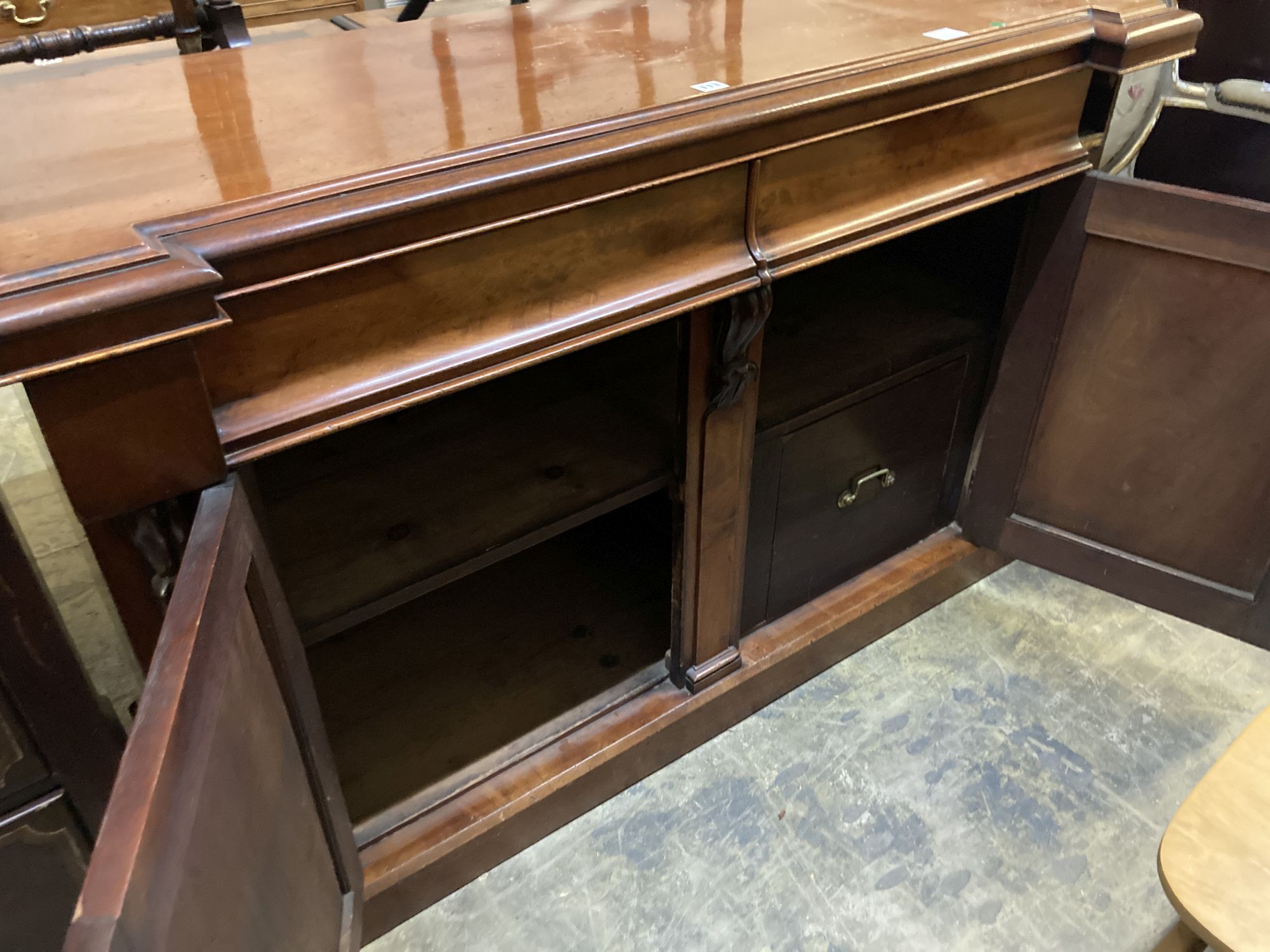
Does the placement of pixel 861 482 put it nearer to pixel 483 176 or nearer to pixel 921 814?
pixel 921 814

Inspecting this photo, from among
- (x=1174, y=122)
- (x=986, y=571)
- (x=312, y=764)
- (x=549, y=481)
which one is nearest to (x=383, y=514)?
(x=549, y=481)

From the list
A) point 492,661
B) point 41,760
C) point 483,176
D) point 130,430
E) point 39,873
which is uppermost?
point 483,176

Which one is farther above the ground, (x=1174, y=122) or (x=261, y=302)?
(x=261, y=302)

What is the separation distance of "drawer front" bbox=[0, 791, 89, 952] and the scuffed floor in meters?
0.38

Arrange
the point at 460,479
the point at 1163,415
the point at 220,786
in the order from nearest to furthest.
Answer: the point at 220,786 → the point at 460,479 → the point at 1163,415

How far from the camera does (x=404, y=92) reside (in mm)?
874

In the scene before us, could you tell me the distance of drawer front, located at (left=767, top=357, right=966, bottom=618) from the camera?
1326mm

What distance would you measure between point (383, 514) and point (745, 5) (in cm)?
76

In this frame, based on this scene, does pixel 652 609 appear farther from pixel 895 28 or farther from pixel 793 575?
pixel 895 28

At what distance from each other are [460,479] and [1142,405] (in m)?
0.94

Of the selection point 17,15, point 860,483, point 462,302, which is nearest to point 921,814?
point 860,483

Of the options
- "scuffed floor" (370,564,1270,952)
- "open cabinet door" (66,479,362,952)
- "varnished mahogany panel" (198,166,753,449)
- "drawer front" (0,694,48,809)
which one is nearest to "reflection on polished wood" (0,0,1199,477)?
"varnished mahogany panel" (198,166,753,449)

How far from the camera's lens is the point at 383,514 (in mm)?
1078

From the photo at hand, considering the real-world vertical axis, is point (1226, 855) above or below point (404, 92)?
below
